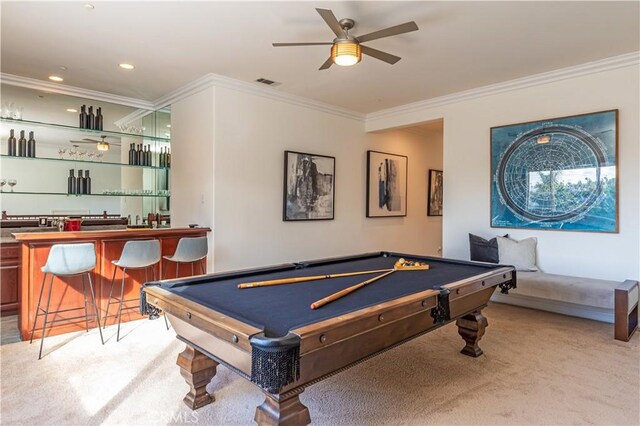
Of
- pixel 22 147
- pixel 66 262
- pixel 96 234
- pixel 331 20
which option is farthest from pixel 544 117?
pixel 22 147

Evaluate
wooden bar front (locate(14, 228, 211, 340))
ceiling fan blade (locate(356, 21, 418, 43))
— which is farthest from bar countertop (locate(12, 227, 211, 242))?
ceiling fan blade (locate(356, 21, 418, 43))

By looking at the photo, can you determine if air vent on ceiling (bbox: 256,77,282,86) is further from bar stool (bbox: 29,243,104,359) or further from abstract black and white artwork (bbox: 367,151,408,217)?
bar stool (bbox: 29,243,104,359)

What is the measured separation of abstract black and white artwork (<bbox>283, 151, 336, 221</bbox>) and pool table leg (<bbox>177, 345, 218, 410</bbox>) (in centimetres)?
310

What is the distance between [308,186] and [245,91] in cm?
160

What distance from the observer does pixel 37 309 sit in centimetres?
333

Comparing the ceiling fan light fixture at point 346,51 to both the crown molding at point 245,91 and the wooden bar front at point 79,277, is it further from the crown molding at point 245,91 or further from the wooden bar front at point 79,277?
the wooden bar front at point 79,277

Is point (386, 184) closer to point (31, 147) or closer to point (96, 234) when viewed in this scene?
point (96, 234)

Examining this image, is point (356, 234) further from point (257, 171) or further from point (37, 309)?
point (37, 309)

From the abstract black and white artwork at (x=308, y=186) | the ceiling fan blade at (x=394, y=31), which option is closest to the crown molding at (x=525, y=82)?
the abstract black and white artwork at (x=308, y=186)

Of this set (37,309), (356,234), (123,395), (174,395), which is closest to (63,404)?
(123,395)

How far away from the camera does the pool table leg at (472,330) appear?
297 centimetres

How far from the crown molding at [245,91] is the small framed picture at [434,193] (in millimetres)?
2510

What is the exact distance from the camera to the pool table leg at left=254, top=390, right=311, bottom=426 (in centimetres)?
152

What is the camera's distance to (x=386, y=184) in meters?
6.65
